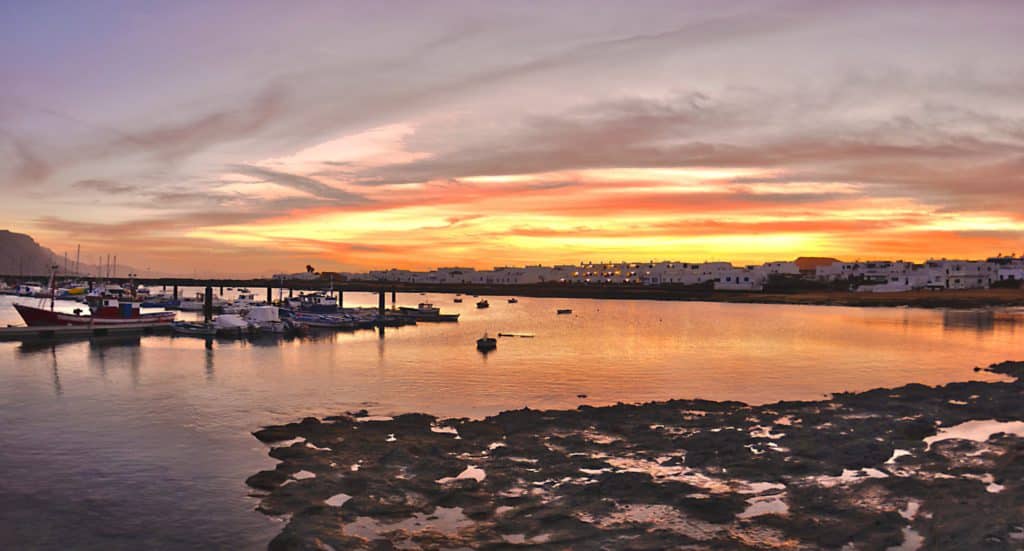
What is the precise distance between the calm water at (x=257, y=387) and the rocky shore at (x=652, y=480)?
5.99 feet

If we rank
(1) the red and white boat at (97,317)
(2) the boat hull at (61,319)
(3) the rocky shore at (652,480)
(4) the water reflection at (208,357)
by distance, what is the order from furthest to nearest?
(1) the red and white boat at (97,317), (2) the boat hull at (61,319), (4) the water reflection at (208,357), (3) the rocky shore at (652,480)

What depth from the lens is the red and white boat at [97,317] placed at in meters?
49.9

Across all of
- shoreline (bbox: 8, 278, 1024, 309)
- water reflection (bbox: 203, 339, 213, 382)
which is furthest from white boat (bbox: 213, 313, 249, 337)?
shoreline (bbox: 8, 278, 1024, 309)

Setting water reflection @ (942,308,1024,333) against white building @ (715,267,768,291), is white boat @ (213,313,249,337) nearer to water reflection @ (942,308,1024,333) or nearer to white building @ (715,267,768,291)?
water reflection @ (942,308,1024,333)

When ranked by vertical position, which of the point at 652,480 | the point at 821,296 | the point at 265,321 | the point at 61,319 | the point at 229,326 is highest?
the point at 821,296

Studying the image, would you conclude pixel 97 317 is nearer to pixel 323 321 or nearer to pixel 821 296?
pixel 323 321

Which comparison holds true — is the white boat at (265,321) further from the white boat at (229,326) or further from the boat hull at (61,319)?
the boat hull at (61,319)

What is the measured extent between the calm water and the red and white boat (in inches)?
155

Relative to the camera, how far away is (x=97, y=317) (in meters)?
51.8

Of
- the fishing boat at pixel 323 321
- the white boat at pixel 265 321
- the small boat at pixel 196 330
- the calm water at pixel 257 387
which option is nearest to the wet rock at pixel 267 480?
the calm water at pixel 257 387

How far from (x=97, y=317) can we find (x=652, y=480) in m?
51.3

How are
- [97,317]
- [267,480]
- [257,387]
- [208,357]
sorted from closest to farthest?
[267,480] → [257,387] → [208,357] → [97,317]

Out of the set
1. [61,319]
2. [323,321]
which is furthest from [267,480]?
[323,321]

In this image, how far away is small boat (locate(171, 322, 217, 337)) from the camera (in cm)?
5375
